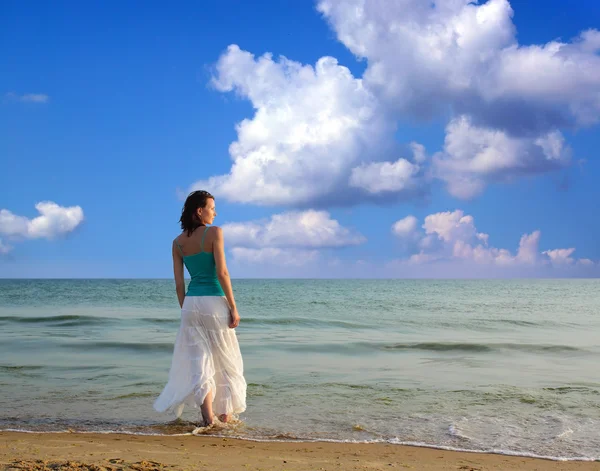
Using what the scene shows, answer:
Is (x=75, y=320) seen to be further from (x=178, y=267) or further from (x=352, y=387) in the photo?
(x=178, y=267)

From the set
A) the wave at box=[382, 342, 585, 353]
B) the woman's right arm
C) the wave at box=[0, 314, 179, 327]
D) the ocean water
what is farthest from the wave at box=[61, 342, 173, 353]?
the woman's right arm

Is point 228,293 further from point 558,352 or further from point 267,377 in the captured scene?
point 558,352

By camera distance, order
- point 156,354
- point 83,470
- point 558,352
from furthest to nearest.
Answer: point 558,352, point 156,354, point 83,470

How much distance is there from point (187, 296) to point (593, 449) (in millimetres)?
4282

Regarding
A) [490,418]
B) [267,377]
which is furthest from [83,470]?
[267,377]

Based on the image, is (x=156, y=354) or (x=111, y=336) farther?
(x=111, y=336)

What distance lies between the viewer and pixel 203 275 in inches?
231

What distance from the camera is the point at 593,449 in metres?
5.45

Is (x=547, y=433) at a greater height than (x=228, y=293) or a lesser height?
lesser

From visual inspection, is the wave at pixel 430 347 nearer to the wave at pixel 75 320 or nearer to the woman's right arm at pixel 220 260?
the woman's right arm at pixel 220 260

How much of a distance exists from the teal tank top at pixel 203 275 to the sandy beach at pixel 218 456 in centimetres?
143

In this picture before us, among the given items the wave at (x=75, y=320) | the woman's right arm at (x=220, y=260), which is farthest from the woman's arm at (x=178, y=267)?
the wave at (x=75, y=320)

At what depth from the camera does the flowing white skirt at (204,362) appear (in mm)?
5836

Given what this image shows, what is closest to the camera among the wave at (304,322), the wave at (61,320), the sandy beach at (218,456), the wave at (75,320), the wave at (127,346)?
the sandy beach at (218,456)
